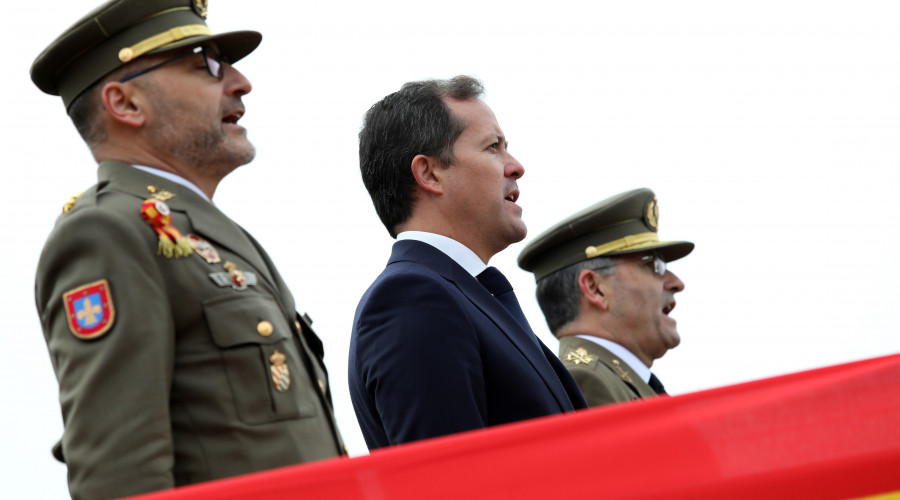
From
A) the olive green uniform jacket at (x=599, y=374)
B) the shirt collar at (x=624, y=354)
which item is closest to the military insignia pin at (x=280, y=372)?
the olive green uniform jacket at (x=599, y=374)

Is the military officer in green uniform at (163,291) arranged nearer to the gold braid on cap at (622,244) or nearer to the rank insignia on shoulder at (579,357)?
the rank insignia on shoulder at (579,357)

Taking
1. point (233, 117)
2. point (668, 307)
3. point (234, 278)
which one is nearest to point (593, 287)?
point (668, 307)

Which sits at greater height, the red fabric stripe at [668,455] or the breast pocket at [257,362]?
the breast pocket at [257,362]

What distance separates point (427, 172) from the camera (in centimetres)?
371

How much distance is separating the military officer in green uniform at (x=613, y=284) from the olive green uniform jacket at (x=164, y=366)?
110 inches

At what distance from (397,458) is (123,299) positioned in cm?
64

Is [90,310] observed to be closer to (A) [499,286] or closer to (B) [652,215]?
(A) [499,286]

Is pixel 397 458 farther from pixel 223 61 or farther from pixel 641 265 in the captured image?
pixel 641 265

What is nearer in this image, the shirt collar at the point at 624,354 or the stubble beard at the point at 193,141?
the stubble beard at the point at 193,141

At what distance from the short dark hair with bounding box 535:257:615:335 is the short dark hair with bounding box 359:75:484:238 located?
1.85m

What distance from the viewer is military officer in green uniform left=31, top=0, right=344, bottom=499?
223 cm

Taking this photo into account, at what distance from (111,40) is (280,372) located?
0.98 meters

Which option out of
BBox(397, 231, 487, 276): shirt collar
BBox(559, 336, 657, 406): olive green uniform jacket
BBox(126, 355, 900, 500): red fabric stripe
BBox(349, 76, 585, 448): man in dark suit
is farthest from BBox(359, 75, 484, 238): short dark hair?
BBox(126, 355, 900, 500): red fabric stripe

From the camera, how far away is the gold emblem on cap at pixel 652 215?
585 cm
